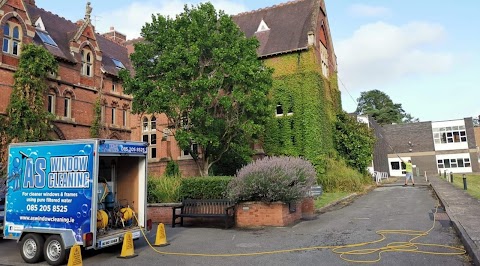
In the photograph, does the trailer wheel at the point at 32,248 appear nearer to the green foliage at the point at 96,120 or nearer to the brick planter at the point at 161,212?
the brick planter at the point at 161,212

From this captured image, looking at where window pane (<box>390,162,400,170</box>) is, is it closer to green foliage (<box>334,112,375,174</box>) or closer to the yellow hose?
green foliage (<box>334,112,375,174</box>)

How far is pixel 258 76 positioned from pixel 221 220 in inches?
391

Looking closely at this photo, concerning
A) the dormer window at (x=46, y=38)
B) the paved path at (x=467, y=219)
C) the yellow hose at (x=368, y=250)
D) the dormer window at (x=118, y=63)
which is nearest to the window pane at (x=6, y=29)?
the dormer window at (x=46, y=38)

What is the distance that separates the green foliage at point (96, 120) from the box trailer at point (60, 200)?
21289 millimetres

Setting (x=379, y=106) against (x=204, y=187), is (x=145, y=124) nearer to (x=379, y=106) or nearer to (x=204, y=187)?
(x=204, y=187)

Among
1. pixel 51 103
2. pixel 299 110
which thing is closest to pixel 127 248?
pixel 299 110

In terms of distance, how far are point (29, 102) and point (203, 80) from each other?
1232 cm

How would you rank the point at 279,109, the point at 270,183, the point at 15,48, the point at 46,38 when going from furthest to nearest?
the point at 279,109
the point at 46,38
the point at 15,48
the point at 270,183

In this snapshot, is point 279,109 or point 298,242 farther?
point 279,109

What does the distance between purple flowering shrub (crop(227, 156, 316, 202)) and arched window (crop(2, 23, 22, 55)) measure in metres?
19.5

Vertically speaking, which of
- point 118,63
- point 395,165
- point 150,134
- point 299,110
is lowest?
point 395,165

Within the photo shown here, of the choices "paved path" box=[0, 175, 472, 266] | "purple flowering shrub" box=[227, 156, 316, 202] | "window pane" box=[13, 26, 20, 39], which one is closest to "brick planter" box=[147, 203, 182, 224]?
"paved path" box=[0, 175, 472, 266]

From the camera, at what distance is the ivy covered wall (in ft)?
87.2

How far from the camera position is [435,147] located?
57.2 metres
